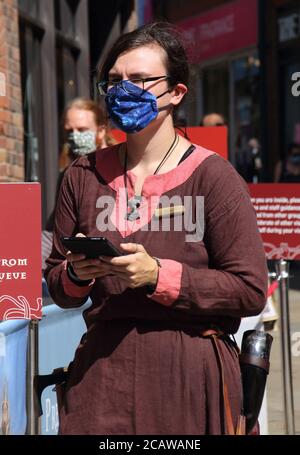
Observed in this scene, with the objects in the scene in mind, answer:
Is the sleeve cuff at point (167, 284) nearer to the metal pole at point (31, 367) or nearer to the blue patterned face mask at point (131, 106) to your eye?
the blue patterned face mask at point (131, 106)

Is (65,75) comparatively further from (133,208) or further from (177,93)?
(133,208)

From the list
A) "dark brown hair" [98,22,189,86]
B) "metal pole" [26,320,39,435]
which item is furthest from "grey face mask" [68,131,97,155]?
"dark brown hair" [98,22,189,86]

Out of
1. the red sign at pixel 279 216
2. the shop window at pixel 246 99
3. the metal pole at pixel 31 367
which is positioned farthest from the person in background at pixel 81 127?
the shop window at pixel 246 99

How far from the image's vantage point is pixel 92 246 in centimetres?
271

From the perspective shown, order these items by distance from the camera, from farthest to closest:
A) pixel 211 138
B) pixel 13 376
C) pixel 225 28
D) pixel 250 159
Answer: pixel 225 28
pixel 250 159
pixel 211 138
pixel 13 376

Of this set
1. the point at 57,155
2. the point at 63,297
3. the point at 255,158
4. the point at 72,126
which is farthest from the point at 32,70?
the point at 255,158

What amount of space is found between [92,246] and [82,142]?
11.9 feet

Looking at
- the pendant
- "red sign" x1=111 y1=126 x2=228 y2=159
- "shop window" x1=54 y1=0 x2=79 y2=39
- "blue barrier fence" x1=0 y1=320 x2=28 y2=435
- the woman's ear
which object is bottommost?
"blue barrier fence" x1=0 y1=320 x2=28 y2=435

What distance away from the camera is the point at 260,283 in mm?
2924

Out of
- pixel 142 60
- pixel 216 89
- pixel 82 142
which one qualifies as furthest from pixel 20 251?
pixel 216 89

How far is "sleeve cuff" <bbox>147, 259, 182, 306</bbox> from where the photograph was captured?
279 cm

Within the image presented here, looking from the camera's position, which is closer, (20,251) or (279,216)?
(20,251)

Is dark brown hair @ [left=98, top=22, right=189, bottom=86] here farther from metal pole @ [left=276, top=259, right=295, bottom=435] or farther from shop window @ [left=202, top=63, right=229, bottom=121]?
shop window @ [left=202, top=63, right=229, bottom=121]

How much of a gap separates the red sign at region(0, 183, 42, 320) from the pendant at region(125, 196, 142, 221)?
0.82 m
